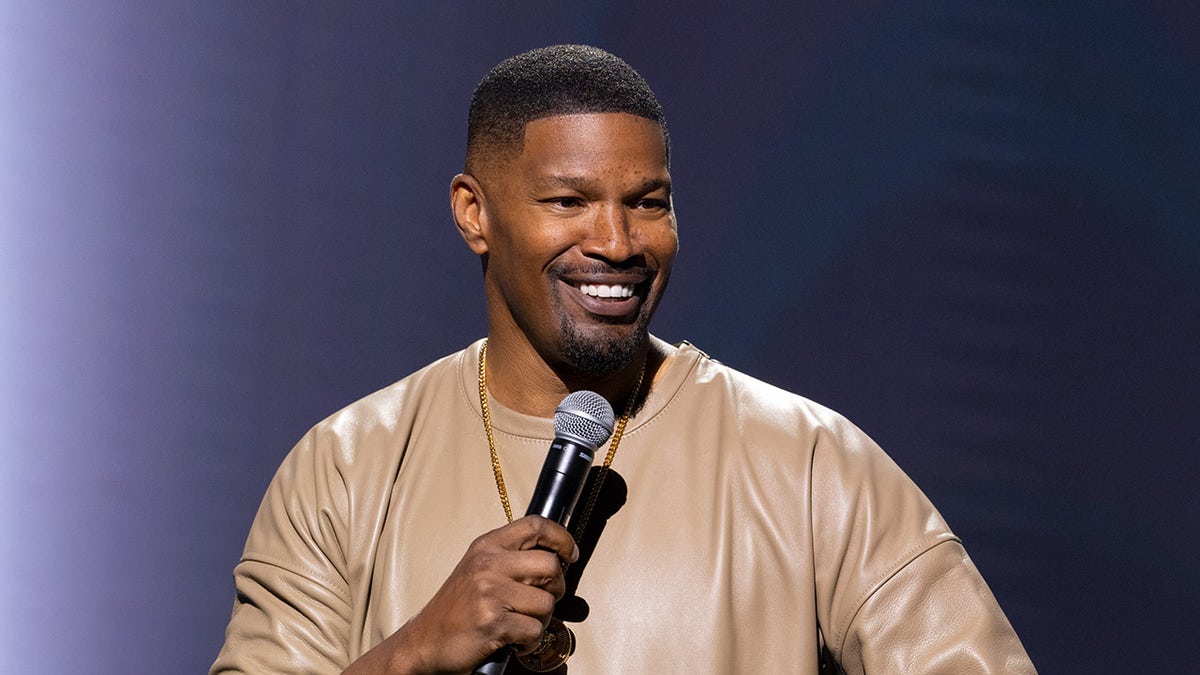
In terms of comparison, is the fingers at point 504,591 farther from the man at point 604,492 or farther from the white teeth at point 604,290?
the white teeth at point 604,290

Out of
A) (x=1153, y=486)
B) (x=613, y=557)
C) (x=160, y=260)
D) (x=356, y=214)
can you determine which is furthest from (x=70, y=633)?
(x=1153, y=486)

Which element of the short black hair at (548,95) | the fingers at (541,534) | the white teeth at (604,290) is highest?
the short black hair at (548,95)

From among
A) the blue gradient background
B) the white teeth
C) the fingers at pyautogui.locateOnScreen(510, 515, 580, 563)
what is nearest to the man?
the white teeth

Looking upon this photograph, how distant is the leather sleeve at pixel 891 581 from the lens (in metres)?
Answer: 1.80

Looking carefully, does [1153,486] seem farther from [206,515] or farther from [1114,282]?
[206,515]

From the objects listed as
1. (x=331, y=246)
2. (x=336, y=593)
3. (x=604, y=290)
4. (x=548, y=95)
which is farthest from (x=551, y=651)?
(x=331, y=246)

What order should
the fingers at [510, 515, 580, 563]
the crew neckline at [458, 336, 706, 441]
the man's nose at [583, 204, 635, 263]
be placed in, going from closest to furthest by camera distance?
1. the fingers at [510, 515, 580, 563]
2. the man's nose at [583, 204, 635, 263]
3. the crew neckline at [458, 336, 706, 441]

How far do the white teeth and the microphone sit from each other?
0.22 metres

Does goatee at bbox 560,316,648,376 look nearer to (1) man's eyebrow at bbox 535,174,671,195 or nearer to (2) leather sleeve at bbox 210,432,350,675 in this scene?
(1) man's eyebrow at bbox 535,174,671,195

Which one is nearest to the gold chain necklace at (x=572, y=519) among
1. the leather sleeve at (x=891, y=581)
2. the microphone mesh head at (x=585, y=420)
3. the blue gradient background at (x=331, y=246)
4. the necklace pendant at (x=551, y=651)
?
the necklace pendant at (x=551, y=651)

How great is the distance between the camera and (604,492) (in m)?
1.99

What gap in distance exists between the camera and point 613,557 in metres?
1.94

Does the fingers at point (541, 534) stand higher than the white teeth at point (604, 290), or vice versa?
the white teeth at point (604, 290)

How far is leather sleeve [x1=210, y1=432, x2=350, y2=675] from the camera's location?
6.47 ft
